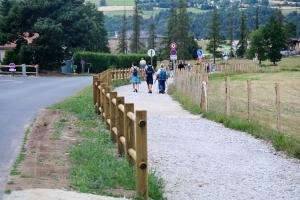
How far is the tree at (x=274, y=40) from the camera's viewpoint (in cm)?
12456

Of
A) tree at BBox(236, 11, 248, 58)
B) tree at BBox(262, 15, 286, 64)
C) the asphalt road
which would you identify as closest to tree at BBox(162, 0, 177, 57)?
tree at BBox(262, 15, 286, 64)

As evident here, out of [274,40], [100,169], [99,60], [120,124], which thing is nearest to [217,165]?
[120,124]

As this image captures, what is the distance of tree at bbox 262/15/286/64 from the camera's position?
125m

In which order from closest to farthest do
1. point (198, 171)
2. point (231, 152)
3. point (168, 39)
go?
point (198, 171), point (231, 152), point (168, 39)

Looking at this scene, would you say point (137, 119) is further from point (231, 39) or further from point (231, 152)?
point (231, 39)

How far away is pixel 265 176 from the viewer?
1073 cm

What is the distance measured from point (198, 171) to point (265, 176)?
1.17 metres

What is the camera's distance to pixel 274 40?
415 feet

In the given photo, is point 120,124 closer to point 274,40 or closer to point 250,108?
point 250,108

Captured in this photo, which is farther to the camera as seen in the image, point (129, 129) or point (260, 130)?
point (260, 130)

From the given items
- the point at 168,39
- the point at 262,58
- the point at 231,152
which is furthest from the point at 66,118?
the point at 262,58

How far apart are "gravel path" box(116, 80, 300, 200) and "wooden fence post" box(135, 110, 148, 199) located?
92 cm

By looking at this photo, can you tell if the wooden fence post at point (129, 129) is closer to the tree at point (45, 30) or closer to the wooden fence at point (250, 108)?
the wooden fence at point (250, 108)

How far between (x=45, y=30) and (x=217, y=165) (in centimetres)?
4997
